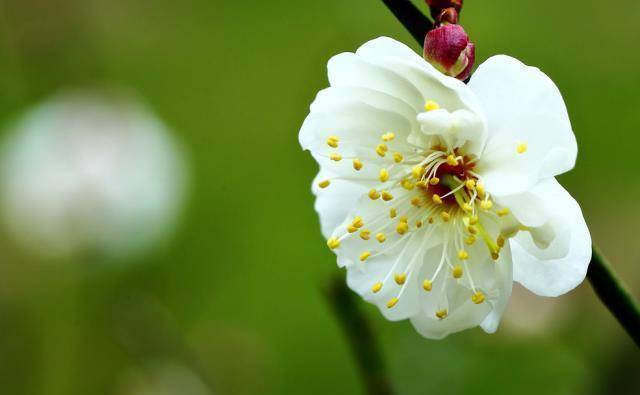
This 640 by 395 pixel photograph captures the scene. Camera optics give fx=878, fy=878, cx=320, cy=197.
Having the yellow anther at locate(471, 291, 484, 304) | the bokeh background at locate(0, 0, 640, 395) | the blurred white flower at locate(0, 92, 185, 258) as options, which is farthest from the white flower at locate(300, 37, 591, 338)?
the blurred white flower at locate(0, 92, 185, 258)

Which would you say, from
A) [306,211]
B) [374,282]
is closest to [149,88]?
[306,211]

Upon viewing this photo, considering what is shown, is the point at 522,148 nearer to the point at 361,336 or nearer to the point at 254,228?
the point at 361,336

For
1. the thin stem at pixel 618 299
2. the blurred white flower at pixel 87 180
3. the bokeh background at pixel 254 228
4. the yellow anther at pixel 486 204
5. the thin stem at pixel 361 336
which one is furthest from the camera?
the blurred white flower at pixel 87 180

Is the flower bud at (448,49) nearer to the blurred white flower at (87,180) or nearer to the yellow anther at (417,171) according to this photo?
the yellow anther at (417,171)

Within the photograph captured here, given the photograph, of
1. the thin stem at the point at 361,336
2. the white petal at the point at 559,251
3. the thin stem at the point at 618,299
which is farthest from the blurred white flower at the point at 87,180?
the thin stem at the point at 618,299

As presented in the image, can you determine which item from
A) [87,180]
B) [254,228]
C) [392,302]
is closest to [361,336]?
[392,302]

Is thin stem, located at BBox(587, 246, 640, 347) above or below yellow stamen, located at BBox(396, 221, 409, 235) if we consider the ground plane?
below

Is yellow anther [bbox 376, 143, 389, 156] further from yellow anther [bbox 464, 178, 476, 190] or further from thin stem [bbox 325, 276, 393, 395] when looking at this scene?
thin stem [bbox 325, 276, 393, 395]
